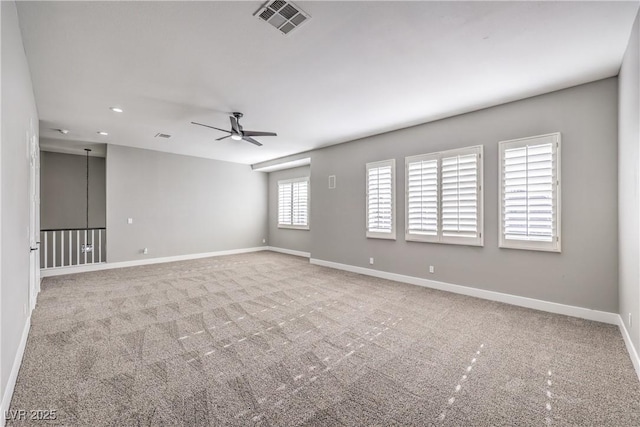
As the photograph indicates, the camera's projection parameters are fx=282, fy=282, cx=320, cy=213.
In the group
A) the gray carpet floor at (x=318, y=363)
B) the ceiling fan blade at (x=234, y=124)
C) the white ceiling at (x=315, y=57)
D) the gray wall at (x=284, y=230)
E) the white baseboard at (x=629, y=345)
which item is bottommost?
the gray carpet floor at (x=318, y=363)

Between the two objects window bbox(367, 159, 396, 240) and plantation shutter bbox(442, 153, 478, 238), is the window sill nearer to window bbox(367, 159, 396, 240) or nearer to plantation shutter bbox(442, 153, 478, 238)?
window bbox(367, 159, 396, 240)

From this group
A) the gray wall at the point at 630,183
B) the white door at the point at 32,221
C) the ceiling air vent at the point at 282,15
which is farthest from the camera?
the white door at the point at 32,221

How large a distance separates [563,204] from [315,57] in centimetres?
361

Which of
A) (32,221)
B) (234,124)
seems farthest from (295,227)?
(32,221)

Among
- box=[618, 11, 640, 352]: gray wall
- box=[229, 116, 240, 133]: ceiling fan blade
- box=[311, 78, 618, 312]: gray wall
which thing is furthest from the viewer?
box=[229, 116, 240, 133]: ceiling fan blade

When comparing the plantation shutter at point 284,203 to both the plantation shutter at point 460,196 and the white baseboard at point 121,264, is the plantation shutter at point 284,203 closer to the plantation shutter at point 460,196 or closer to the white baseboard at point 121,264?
the white baseboard at point 121,264

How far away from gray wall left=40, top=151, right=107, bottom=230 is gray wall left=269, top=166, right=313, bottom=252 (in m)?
4.62

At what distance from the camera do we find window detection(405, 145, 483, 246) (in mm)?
4418

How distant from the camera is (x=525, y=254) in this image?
3.97 metres

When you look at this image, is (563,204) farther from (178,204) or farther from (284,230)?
(178,204)

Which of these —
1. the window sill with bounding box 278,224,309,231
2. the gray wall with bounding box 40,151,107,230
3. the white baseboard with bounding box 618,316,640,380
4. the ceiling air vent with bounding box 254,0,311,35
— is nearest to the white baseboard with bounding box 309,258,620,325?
the white baseboard with bounding box 618,316,640,380

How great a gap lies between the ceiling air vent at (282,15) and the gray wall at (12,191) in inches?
71.1

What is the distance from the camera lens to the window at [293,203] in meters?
8.53

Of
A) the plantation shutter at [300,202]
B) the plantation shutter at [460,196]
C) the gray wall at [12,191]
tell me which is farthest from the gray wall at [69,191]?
the plantation shutter at [460,196]
